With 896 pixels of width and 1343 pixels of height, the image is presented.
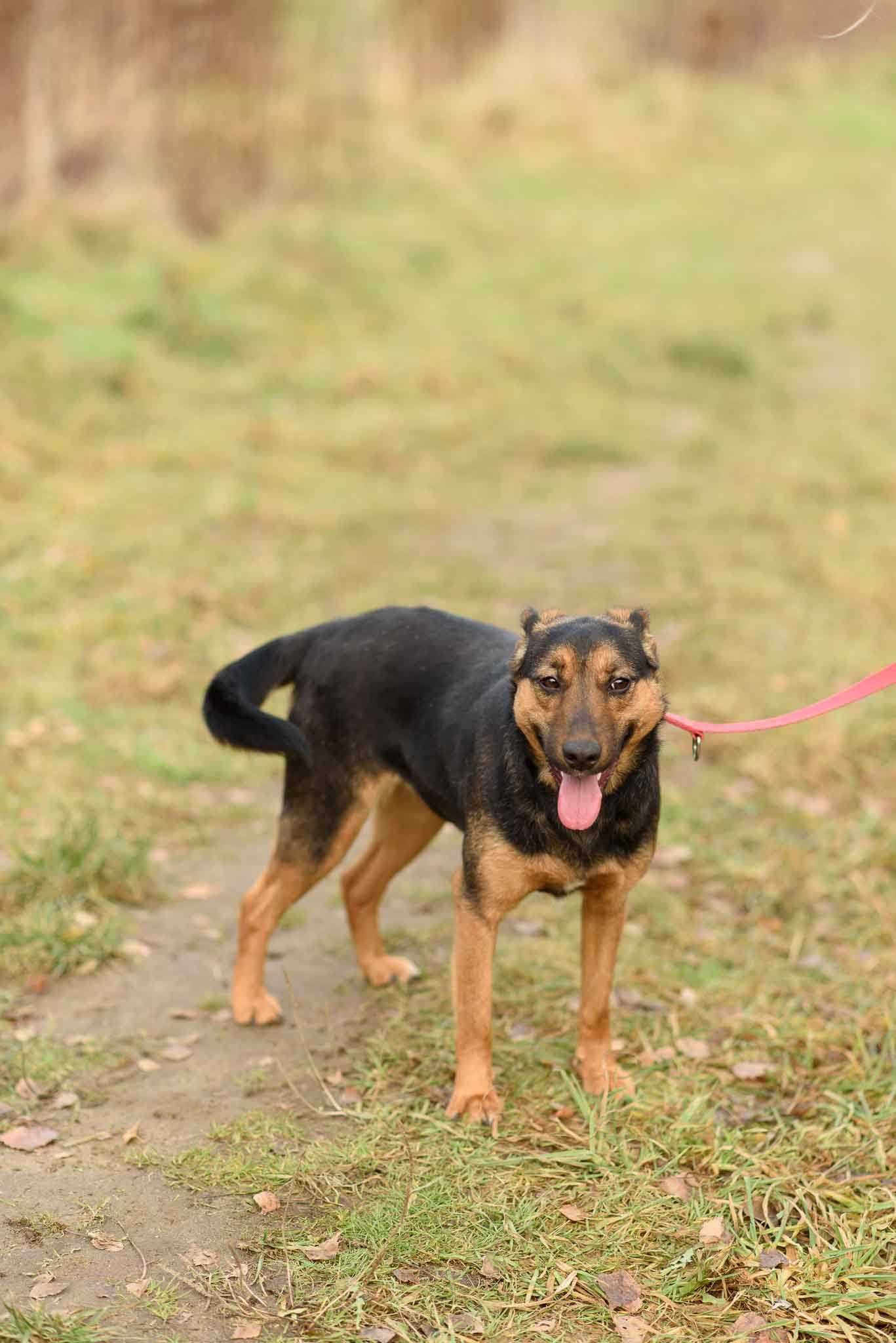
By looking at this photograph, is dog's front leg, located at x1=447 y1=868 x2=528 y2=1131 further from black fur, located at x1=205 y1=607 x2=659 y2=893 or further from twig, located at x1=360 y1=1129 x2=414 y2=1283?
twig, located at x1=360 y1=1129 x2=414 y2=1283

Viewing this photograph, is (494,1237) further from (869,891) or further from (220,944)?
(869,891)

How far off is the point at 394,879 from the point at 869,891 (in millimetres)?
1994

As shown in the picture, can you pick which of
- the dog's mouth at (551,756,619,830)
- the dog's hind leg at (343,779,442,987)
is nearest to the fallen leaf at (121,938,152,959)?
the dog's hind leg at (343,779,442,987)

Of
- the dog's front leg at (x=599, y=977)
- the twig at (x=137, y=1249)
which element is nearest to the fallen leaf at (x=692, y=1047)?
the dog's front leg at (x=599, y=977)

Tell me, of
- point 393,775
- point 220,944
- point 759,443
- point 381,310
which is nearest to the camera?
point 393,775

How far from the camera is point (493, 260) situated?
16734 mm

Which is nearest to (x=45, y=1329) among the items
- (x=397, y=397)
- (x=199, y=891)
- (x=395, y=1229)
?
(x=395, y=1229)

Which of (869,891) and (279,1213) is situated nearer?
(279,1213)

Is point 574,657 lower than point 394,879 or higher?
higher

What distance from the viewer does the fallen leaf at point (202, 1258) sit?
3744 millimetres

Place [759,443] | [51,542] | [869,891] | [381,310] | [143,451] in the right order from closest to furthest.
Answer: [869,891]
[51,542]
[143,451]
[759,443]
[381,310]

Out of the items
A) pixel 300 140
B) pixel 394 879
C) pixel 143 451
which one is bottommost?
pixel 394 879

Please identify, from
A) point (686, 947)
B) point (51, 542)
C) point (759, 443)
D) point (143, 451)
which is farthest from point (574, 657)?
point (759, 443)

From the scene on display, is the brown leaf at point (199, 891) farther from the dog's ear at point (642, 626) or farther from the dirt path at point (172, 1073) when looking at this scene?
the dog's ear at point (642, 626)
